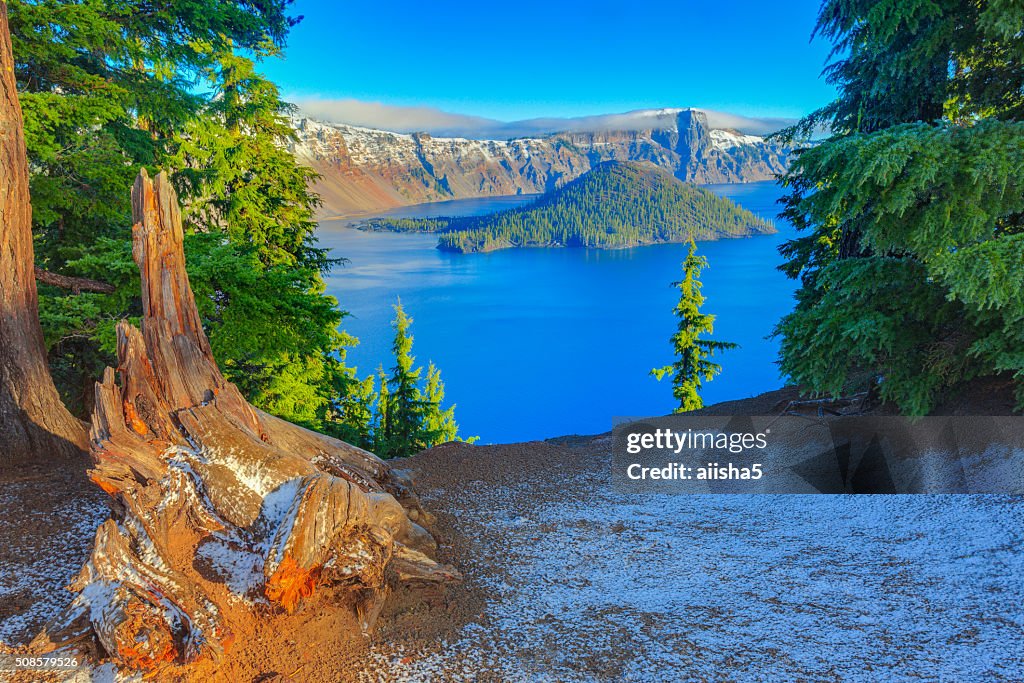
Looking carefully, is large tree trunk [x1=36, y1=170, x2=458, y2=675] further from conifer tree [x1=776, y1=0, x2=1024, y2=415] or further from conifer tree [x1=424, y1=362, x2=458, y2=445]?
conifer tree [x1=424, y1=362, x2=458, y2=445]

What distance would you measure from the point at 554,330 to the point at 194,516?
75.9 m

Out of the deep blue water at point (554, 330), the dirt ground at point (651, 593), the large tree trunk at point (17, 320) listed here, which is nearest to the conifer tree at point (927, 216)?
the dirt ground at point (651, 593)

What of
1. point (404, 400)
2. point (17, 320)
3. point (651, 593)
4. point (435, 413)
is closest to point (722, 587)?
point (651, 593)

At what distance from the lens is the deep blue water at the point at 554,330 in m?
61.6

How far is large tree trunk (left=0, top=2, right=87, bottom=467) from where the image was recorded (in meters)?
5.89

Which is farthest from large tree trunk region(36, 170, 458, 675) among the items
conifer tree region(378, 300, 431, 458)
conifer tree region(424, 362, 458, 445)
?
conifer tree region(424, 362, 458, 445)

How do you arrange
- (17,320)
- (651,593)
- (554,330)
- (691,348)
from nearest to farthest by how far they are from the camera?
(651,593), (17,320), (691,348), (554,330)

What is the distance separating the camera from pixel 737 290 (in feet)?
308

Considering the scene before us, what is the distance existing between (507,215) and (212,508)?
593 ft

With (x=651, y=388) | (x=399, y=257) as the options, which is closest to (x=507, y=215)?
(x=399, y=257)

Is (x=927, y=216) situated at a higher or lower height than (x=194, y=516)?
higher

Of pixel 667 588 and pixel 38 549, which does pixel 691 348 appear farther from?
pixel 38 549

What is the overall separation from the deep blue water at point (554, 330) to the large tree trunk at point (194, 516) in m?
51.0

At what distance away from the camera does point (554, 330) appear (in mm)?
79562
